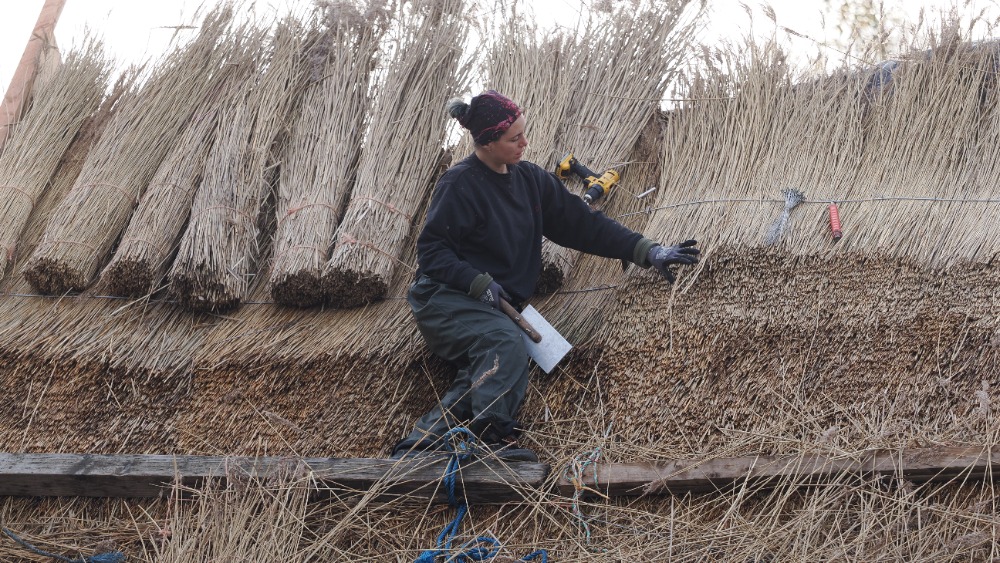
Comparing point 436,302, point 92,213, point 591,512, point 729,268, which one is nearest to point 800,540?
point 591,512

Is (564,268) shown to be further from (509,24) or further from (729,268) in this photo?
(509,24)

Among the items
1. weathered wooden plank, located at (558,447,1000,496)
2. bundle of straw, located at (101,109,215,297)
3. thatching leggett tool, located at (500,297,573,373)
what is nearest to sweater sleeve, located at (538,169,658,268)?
thatching leggett tool, located at (500,297,573,373)

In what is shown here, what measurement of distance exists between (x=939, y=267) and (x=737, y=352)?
0.63 metres

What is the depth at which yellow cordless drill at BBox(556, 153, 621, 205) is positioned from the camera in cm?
369

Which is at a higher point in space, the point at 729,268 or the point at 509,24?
the point at 509,24

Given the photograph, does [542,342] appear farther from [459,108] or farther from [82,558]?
[82,558]

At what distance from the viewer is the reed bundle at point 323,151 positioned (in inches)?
138

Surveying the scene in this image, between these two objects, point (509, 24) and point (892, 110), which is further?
point (509, 24)

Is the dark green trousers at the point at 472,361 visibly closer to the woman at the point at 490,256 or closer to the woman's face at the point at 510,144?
the woman at the point at 490,256

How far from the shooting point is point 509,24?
13.9 feet

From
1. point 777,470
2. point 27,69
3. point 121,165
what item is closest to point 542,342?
point 777,470

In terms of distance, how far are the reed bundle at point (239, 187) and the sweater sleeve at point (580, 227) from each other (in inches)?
44.1

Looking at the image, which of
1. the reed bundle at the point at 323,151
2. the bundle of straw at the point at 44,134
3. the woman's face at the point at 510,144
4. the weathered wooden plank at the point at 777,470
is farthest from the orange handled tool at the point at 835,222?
the bundle of straw at the point at 44,134

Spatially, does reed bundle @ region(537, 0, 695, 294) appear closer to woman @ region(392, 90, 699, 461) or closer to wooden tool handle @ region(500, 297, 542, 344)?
woman @ region(392, 90, 699, 461)
